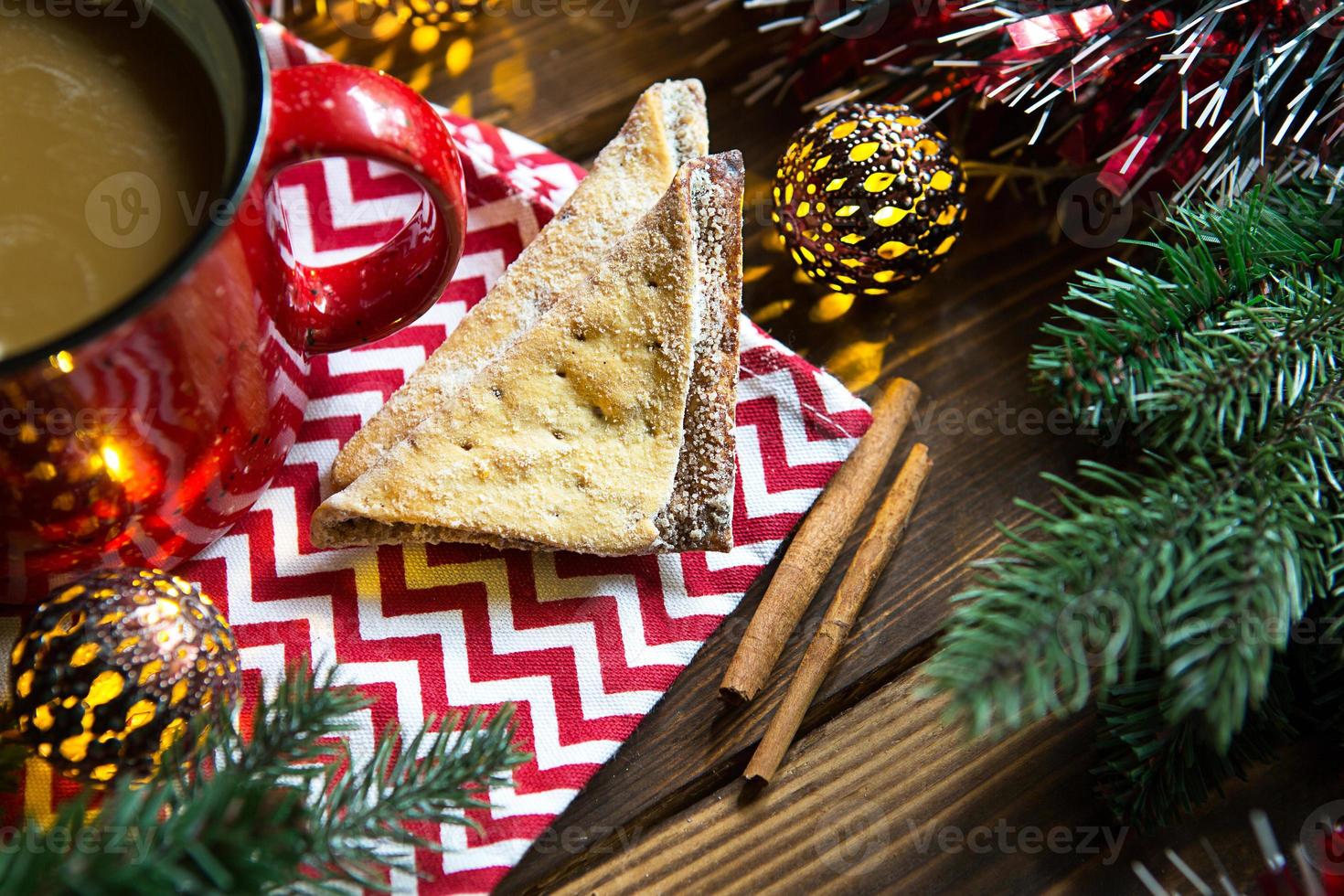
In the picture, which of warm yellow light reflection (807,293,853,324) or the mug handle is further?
warm yellow light reflection (807,293,853,324)

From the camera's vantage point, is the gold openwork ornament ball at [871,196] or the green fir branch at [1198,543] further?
the gold openwork ornament ball at [871,196]

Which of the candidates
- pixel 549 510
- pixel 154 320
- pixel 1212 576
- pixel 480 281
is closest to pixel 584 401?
pixel 549 510

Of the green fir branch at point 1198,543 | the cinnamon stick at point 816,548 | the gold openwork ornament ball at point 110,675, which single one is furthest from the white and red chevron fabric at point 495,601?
the green fir branch at point 1198,543

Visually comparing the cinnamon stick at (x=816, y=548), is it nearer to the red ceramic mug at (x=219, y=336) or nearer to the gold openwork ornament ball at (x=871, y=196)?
the gold openwork ornament ball at (x=871, y=196)

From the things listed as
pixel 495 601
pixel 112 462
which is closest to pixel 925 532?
pixel 495 601

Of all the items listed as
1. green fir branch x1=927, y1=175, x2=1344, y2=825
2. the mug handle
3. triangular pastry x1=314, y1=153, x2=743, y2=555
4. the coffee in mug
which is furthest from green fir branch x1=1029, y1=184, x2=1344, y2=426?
the coffee in mug

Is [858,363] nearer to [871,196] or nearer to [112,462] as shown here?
[871,196]

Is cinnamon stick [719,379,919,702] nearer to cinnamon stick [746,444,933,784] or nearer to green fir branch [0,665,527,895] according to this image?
cinnamon stick [746,444,933,784]
